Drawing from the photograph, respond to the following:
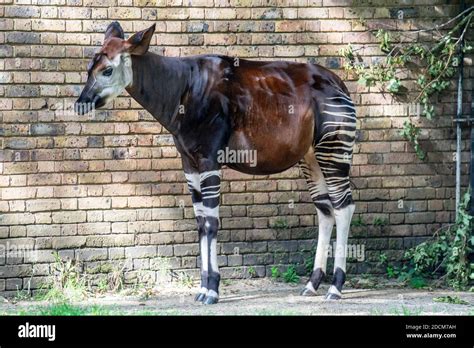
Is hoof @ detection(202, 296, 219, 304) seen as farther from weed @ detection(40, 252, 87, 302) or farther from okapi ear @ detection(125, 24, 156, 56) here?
okapi ear @ detection(125, 24, 156, 56)

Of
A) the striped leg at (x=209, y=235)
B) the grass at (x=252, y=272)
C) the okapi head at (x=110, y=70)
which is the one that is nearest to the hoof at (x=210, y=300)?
the striped leg at (x=209, y=235)

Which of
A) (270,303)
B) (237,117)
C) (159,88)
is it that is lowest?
(270,303)

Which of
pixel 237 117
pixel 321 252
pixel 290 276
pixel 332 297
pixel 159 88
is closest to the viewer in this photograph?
pixel 159 88

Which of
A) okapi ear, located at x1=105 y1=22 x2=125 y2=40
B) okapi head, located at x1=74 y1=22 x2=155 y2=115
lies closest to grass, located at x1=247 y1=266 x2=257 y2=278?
okapi head, located at x1=74 y1=22 x2=155 y2=115

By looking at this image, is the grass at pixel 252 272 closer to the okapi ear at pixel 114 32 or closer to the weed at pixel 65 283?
the weed at pixel 65 283

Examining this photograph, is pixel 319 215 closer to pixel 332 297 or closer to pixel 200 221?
pixel 332 297

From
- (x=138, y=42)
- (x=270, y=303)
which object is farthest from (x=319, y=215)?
(x=138, y=42)

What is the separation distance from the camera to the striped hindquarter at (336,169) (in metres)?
9.37

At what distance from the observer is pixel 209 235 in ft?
29.4

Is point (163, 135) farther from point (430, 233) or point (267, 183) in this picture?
point (430, 233)

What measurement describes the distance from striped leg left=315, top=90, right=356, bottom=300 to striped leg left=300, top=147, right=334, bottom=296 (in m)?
0.16

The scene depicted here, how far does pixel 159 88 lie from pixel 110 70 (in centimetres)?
50
